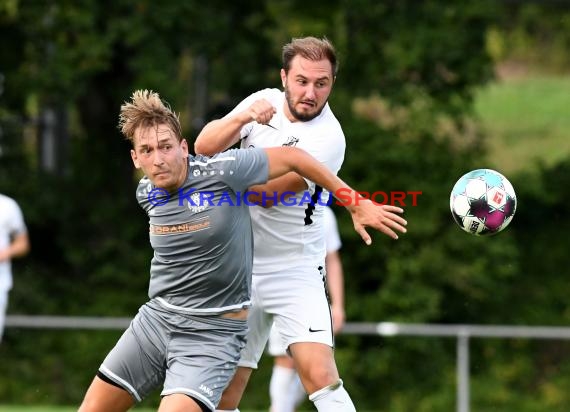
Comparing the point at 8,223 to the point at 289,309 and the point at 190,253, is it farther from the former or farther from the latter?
the point at 190,253

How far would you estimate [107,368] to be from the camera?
5293 mm

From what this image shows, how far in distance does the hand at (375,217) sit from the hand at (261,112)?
1.88 ft

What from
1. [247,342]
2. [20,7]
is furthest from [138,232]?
[247,342]

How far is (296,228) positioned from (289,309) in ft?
1.38

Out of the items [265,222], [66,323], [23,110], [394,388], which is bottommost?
[394,388]

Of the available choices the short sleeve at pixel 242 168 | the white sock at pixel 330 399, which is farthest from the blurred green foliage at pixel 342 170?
the short sleeve at pixel 242 168

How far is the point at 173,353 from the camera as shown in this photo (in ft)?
17.3

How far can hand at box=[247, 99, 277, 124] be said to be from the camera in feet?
17.4

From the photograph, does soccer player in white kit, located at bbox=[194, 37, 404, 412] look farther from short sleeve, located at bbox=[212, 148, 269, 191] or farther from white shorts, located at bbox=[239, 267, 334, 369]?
short sleeve, located at bbox=[212, 148, 269, 191]

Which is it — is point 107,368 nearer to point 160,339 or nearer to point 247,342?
point 160,339

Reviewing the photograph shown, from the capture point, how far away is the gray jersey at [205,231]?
529 centimetres

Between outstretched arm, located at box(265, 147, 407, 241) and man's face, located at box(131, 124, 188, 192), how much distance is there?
46 centimetres

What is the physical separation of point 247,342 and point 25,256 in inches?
349

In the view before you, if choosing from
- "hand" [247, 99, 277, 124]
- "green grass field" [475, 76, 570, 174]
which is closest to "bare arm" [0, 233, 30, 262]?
"hand" [247, 99, 277, 124]
